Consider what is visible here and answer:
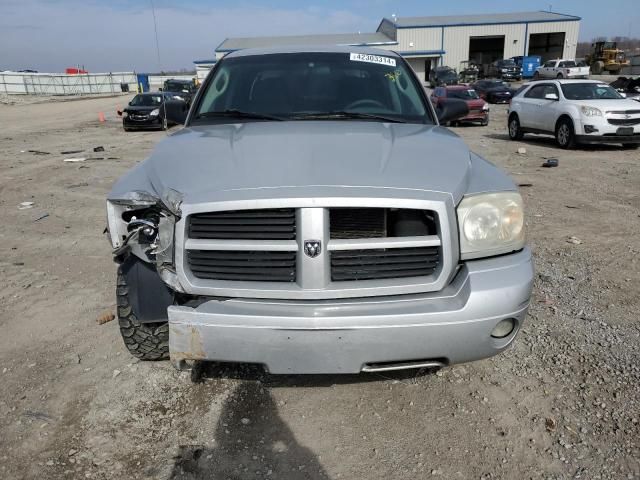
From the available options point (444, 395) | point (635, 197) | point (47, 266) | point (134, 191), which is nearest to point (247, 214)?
point (134, 191)

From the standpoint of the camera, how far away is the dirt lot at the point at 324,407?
7.58ft

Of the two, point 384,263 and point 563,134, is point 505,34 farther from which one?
point 384,263

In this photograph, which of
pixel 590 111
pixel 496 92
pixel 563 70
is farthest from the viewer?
pixel 563 70

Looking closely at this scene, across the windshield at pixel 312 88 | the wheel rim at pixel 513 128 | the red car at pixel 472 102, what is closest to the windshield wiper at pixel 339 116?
the windshield at pixel 312 88

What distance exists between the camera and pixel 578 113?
39.6 ft

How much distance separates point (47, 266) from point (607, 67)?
189 ft

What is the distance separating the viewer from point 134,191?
246 centimetres

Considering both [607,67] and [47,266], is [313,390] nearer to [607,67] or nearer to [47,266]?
[47,266]

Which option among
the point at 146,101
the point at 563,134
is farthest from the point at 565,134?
the point at 146,101

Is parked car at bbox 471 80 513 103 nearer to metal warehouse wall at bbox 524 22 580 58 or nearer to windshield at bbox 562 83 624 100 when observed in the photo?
windshield at bbox 562 83 624 100

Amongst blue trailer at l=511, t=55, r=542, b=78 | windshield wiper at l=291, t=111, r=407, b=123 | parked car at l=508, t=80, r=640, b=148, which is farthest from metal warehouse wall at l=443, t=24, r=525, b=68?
windshield wiper at l=291, t=111, r=407, b=123

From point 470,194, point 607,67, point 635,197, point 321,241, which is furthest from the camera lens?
point 607,67

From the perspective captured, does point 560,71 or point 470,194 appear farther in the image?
point 560,71

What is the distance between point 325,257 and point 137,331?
1291mm
